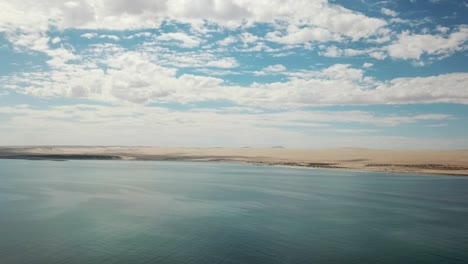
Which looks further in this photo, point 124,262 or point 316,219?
point 316,219

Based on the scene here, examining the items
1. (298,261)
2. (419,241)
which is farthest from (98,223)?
(419,241)

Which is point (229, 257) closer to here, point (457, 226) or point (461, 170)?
point (457, 226)

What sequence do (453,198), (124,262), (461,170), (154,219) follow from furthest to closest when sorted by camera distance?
1. (461,170)
2. (453,198)
3. (154,219)
4. (124,262)

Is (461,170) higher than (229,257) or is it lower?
higher

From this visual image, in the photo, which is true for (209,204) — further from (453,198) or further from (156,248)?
(453,198)

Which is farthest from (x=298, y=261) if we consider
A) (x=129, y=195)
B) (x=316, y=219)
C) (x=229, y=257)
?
(x=129, y=195)

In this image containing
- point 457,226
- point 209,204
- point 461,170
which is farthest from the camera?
point 461,170
